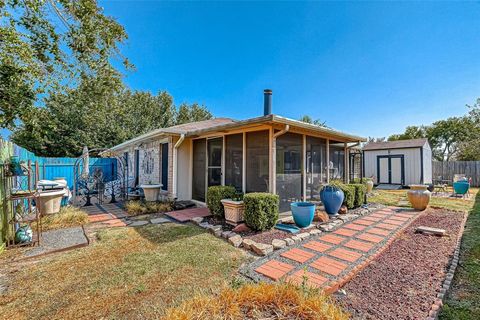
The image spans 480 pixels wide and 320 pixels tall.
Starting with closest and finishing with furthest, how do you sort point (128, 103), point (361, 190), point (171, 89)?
1. point (361, 190)
2. point (128, 103)
3. point (171, 89)

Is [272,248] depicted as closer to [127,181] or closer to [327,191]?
[327,191]

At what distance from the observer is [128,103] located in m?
20.1

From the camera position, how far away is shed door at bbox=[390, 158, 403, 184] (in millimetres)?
14906

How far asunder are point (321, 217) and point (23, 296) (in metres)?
5.43

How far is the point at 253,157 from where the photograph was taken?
580 cm

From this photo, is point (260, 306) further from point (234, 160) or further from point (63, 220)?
point (63, 220)

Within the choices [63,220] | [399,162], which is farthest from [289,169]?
[399,162]

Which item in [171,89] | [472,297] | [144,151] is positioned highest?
[171,89]

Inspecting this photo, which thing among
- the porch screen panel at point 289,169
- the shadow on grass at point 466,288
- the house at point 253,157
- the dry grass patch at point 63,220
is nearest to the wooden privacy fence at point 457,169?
the house at point 253,157

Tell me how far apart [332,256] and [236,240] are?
5.51 ft

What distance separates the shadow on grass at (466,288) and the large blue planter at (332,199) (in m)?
2.43

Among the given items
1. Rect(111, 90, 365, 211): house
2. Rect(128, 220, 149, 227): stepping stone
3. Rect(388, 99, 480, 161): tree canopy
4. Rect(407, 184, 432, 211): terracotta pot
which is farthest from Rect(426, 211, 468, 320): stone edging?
Rect(388, 99, 480, 161): tree canopy

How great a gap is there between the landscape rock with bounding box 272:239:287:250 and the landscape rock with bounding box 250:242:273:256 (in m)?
0.10

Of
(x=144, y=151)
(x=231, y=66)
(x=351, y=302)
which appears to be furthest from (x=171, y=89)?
(x=351, y=302)
